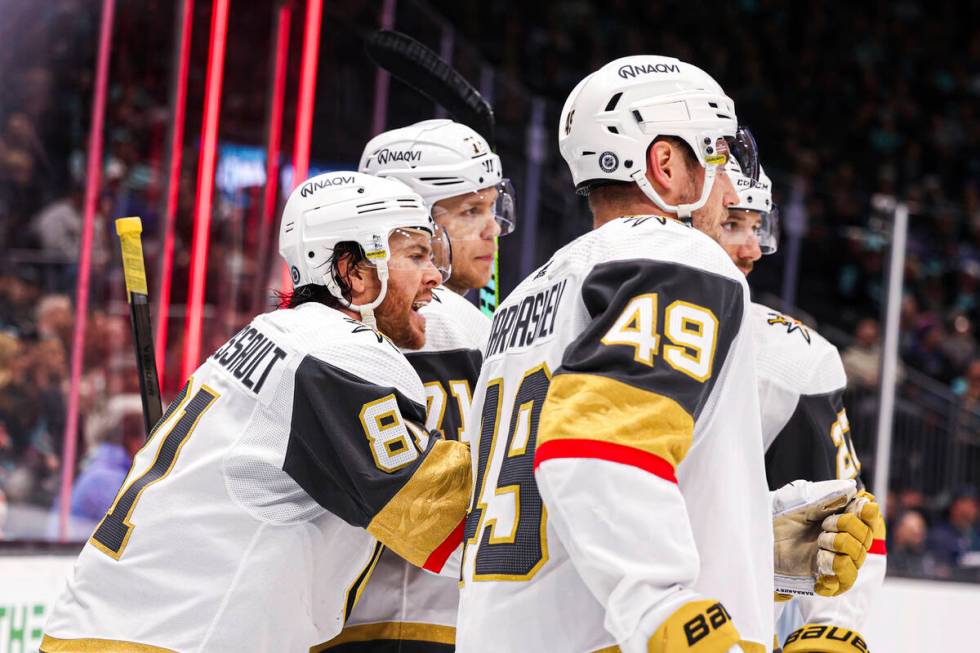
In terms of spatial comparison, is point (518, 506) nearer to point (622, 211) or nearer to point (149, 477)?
point (622, 211)

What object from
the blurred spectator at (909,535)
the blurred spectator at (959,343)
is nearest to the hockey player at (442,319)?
the blurred spectator at (909,535)

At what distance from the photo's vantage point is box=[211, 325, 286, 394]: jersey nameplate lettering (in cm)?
230

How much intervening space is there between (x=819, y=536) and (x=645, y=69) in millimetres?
800

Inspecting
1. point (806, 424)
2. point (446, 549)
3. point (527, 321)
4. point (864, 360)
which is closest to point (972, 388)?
point (864, 360)

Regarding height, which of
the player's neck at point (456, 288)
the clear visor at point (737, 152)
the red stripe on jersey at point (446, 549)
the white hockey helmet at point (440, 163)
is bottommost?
the red stripe on jersey at point (446, 549)

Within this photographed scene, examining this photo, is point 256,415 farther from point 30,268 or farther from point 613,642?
point 30,268

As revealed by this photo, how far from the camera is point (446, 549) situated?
2266mm

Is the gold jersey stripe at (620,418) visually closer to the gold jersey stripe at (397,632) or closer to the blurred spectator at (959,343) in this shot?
the gold jersey stripe at (397,632)

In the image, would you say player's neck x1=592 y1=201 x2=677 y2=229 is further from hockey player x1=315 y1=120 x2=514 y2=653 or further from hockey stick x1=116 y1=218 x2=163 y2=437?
hockey stick x1=116 y1=218 x2=163 y2=437

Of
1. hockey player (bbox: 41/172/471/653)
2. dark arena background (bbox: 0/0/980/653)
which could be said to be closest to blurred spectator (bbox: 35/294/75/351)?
dark arena background (bbox: 0/0/980/653)

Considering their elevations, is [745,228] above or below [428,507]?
above

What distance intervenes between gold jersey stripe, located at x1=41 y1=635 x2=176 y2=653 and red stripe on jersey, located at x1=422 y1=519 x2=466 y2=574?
1.50 feet

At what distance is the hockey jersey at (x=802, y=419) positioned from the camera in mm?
2760

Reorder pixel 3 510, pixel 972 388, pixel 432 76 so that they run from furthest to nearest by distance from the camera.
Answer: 1. pixel 972 388
2. pixel 3 510
3. pixel 432 76
